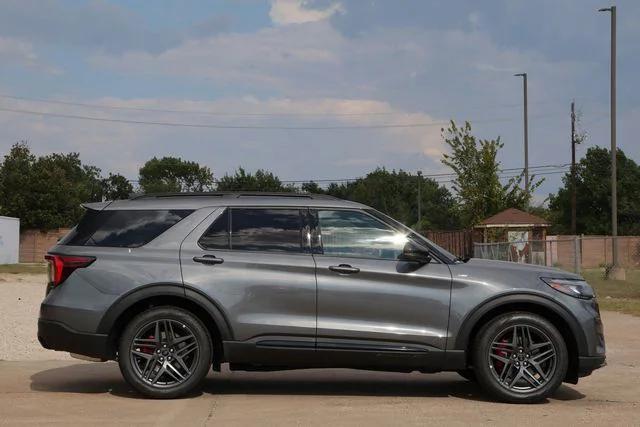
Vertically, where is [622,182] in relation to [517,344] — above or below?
above

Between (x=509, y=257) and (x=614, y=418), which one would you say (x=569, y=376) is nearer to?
(x=614, y=418)

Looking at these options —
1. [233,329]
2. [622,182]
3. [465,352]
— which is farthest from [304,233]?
[622,182]

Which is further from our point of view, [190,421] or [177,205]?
[177,205]

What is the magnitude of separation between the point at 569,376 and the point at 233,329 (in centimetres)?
300

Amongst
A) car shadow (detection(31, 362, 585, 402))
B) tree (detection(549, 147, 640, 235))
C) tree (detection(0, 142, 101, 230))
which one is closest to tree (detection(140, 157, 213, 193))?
tree (detection(0, 142, 101, 230))

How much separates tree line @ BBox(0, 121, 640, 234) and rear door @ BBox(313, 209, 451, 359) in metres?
32.5

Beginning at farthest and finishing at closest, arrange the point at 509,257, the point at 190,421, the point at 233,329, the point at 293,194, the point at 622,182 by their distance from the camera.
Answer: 1. the point at 622,182
2. the point at 509,257
3. the point at 293,194
4. the point at 233,329
5. the point at 190,421

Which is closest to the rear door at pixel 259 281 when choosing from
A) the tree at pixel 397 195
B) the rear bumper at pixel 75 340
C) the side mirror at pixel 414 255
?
the side mirror at pixel 414 255

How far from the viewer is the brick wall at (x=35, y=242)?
189 feet

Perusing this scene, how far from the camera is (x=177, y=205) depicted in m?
7.84

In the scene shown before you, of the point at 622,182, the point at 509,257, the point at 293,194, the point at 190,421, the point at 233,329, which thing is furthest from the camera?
the point at 622,182

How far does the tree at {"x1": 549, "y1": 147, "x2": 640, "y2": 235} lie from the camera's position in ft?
240

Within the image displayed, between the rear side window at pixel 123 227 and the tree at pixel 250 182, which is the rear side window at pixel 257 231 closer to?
the rear side window at pixel 123 227

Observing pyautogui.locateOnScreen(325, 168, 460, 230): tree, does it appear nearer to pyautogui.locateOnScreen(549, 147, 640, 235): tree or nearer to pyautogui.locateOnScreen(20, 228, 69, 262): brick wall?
pyautogui.locateOnScreen(549, 147, 640, 235): tree
